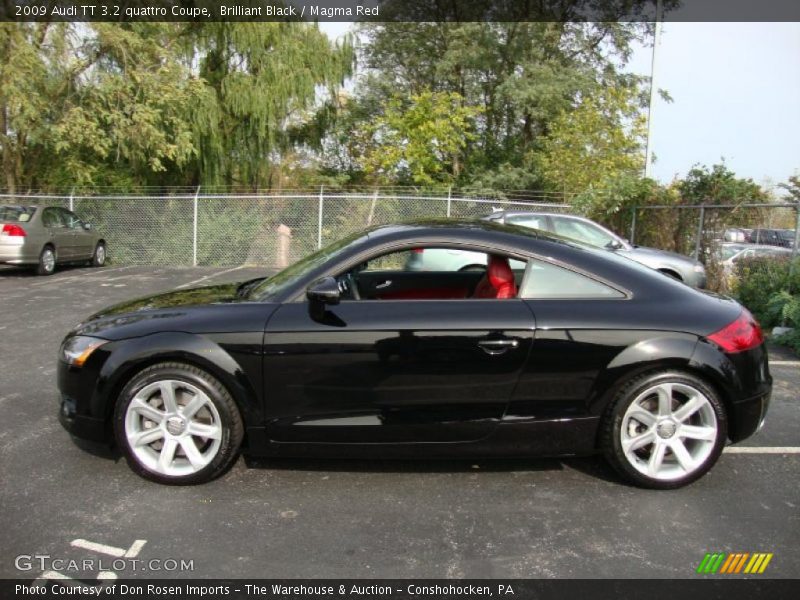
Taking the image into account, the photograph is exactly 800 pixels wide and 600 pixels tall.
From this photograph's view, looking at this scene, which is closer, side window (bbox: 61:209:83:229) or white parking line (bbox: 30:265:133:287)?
A: white parking line (bbox: 30:265:133:287)

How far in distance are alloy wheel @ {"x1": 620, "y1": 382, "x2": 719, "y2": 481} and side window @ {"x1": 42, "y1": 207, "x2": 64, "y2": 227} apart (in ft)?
42.5

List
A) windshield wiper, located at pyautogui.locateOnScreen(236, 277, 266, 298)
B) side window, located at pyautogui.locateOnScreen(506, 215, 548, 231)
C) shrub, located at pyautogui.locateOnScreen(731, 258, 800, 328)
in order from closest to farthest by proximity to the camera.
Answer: windshield wiper, located at pyautogui.locateOnScreen(236, 277, 266, 298) < shrub, located at pyautogui.locateOnScreen(731, 258, 800, 328) < side window, located at pyautogui.locateOnScreen(506, 215, 548, 231)

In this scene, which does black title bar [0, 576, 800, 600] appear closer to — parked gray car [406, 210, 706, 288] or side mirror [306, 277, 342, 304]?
side mirror [306, 277, 342, 304]

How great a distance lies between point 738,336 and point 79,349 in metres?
3.63

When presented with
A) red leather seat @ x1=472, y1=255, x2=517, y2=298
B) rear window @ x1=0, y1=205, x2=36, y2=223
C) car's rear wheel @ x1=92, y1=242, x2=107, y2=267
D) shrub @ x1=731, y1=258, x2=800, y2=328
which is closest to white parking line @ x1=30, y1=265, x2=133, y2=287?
car's rear wheel @ x1=92, y1=242, x2=107, y2=267

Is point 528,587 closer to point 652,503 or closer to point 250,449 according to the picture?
point 652,503

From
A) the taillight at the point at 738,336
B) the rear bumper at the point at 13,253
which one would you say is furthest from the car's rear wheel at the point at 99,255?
the taillight at the point at 738,336

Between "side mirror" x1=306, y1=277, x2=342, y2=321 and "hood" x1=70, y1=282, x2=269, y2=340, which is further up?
"side mirror" x1=306, y1=277, x2=342, y2=321

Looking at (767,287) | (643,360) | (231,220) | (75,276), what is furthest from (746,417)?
(231,220)

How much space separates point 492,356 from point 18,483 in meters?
2.69

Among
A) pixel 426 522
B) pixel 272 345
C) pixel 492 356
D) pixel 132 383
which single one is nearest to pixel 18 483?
pixel 132 383

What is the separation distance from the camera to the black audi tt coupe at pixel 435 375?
312 cm

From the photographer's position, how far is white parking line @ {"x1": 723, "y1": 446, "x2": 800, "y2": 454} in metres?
3.80

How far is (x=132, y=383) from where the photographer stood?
10.5 feet
